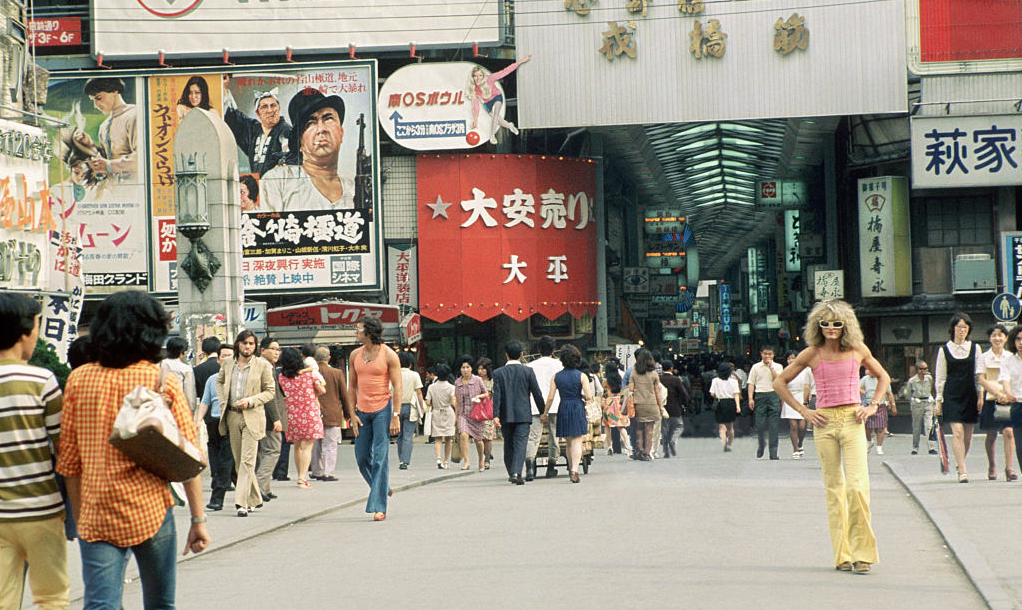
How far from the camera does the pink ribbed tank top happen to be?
348 inches

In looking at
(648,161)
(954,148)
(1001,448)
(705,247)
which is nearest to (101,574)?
(1001,448)

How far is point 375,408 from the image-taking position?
1265 centimetres

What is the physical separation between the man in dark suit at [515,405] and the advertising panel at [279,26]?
61.0ft

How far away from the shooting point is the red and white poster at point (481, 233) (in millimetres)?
35031

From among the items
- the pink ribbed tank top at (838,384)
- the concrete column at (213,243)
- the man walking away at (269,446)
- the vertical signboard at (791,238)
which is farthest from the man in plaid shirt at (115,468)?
the vertical signboard at (791,238)

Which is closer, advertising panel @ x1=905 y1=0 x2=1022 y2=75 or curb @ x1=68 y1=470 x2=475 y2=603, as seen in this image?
curb @ x1=68 y1=470 x2=475 y2=603

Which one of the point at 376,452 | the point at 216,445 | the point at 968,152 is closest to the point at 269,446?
the point at 216,445

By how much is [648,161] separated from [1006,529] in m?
31.2

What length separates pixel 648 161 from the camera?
41188mm

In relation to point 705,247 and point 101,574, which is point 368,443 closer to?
point 101,574

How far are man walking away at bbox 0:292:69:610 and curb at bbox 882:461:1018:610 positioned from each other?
4.70 meters

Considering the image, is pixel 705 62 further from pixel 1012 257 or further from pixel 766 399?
pixel 766 399

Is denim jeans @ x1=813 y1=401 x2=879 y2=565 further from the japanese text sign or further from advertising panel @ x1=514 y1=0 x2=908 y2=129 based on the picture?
the japanese text sign

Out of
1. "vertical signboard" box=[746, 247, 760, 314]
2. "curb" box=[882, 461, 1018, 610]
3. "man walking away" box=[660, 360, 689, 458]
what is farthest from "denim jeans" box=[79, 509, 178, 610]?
"vertical signboard" box=[746, 247, 760, 314]
